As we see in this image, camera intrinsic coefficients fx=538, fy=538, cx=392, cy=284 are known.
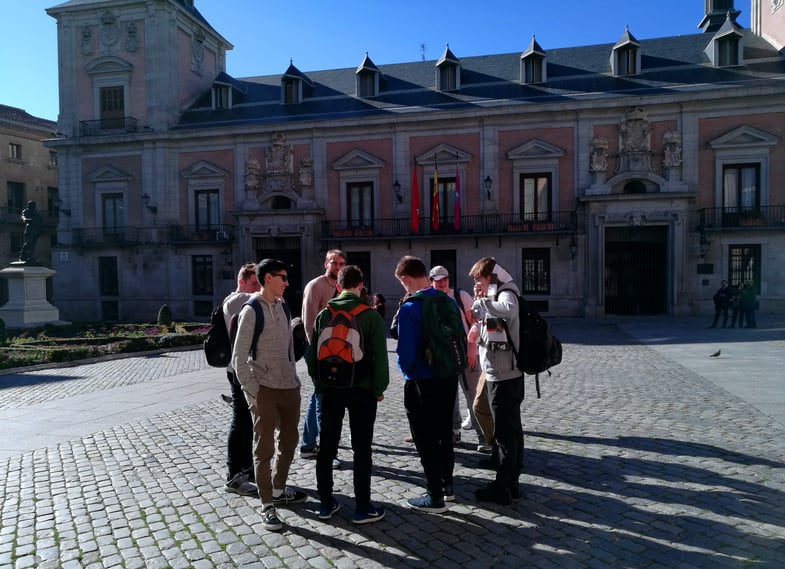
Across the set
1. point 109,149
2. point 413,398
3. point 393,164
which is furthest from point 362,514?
point 109,149

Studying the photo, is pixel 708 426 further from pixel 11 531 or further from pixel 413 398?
pixel 11 531

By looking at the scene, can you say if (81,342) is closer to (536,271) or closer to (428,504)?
(428,504)

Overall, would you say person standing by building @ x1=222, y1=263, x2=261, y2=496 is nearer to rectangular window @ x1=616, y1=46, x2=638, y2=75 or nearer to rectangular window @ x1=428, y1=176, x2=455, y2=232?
rectangular window @ x1=428, y1=176, x2=455, y2=232

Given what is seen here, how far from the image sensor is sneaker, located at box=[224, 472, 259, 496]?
183 inches

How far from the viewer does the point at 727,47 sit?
22891 mm

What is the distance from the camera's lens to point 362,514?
402cm

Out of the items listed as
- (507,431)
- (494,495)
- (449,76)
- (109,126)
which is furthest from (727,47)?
(109,126)

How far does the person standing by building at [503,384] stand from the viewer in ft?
14.1

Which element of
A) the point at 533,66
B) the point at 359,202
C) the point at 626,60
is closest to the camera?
the point at 626,60

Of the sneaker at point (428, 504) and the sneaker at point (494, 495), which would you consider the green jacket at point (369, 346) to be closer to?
the sneaker at point (428, 504)

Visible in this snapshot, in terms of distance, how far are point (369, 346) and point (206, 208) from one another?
26307 mm

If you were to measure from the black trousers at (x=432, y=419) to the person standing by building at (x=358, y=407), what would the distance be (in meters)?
0.30

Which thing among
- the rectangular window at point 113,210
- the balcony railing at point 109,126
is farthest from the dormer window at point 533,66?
the rectangular window at point 113,210

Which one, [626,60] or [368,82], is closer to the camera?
[626,60]
